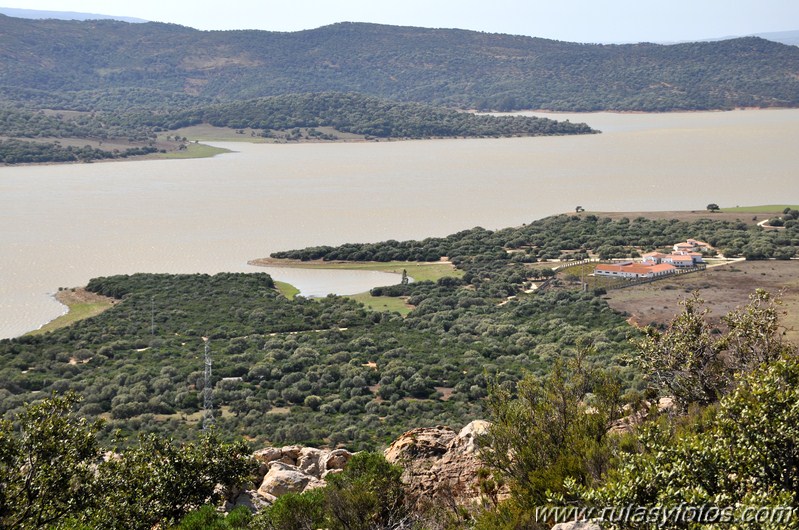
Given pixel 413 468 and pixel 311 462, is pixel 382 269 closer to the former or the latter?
pixel 311 462

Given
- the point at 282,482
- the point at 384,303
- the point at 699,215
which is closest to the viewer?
the point at 282,482

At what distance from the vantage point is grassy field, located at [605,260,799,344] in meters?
34.4

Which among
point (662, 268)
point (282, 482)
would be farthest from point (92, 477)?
point (662, 268)

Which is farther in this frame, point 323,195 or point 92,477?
point 323,195

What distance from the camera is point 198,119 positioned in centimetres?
13212

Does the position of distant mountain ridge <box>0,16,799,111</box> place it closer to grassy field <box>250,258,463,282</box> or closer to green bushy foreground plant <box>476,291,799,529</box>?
grassy field <box>250,258,463,282</box>

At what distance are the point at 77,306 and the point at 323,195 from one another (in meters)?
36.9

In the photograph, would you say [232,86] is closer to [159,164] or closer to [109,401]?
[159,164]

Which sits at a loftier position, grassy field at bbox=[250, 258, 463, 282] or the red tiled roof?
the red tiled roof

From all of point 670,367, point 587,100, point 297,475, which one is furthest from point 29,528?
point 587,100

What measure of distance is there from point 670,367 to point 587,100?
160014mm

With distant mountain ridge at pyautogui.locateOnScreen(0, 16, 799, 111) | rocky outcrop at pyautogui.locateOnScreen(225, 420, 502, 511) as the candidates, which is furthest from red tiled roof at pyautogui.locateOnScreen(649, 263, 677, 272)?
distant mountain ridge at pyautogui.locateOnScreen(0, 16, 799, 111)

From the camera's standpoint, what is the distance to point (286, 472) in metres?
13.0

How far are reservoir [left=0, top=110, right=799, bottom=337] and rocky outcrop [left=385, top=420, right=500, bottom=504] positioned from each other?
2640 cm
